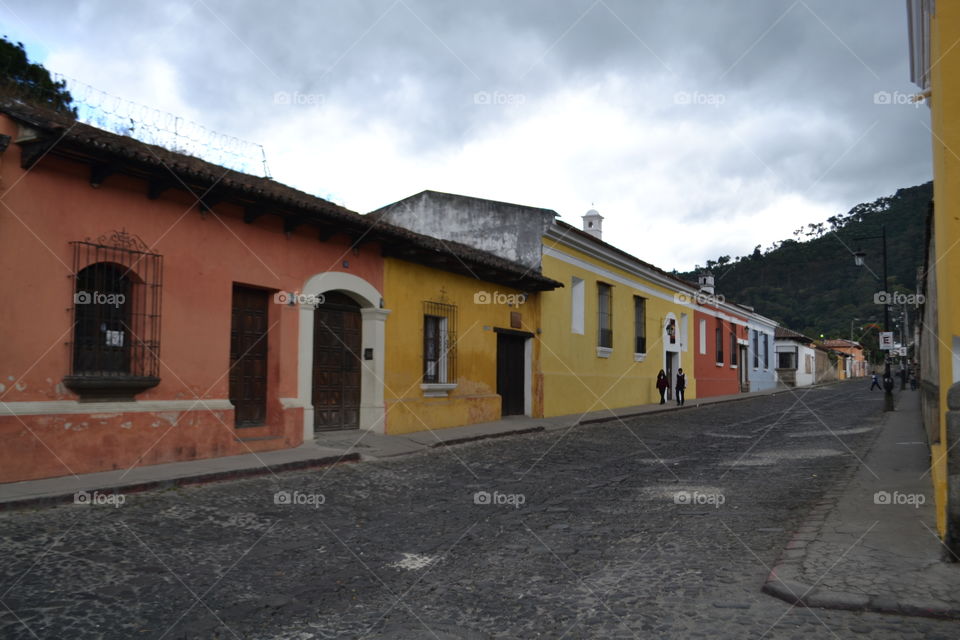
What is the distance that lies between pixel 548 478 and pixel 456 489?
132cm

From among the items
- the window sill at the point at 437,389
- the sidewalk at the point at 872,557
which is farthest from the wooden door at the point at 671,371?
the sidewalk at the point at 872,557

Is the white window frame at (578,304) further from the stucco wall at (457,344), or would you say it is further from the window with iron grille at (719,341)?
the window with iron grille at (719,341)

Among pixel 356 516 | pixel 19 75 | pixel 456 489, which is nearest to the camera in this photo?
pixel 356 516

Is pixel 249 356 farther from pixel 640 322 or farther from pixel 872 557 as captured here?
pixel 640 322

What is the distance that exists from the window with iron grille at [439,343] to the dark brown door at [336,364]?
5.98ft

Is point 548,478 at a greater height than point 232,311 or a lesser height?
lesser

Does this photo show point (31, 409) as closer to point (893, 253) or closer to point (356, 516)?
point (356, 516)

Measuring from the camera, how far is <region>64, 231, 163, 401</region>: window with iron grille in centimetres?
781

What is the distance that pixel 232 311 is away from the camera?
9.86m

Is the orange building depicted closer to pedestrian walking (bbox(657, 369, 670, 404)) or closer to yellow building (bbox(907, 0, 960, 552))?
pedestrian walking (bbox(657, 369, 670, 404))

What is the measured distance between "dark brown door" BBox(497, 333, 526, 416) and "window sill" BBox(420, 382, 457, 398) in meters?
2.43

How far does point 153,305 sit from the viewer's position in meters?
8.52

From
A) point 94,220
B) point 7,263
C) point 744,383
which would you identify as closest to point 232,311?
point 94,220

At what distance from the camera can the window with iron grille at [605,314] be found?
20969mm
